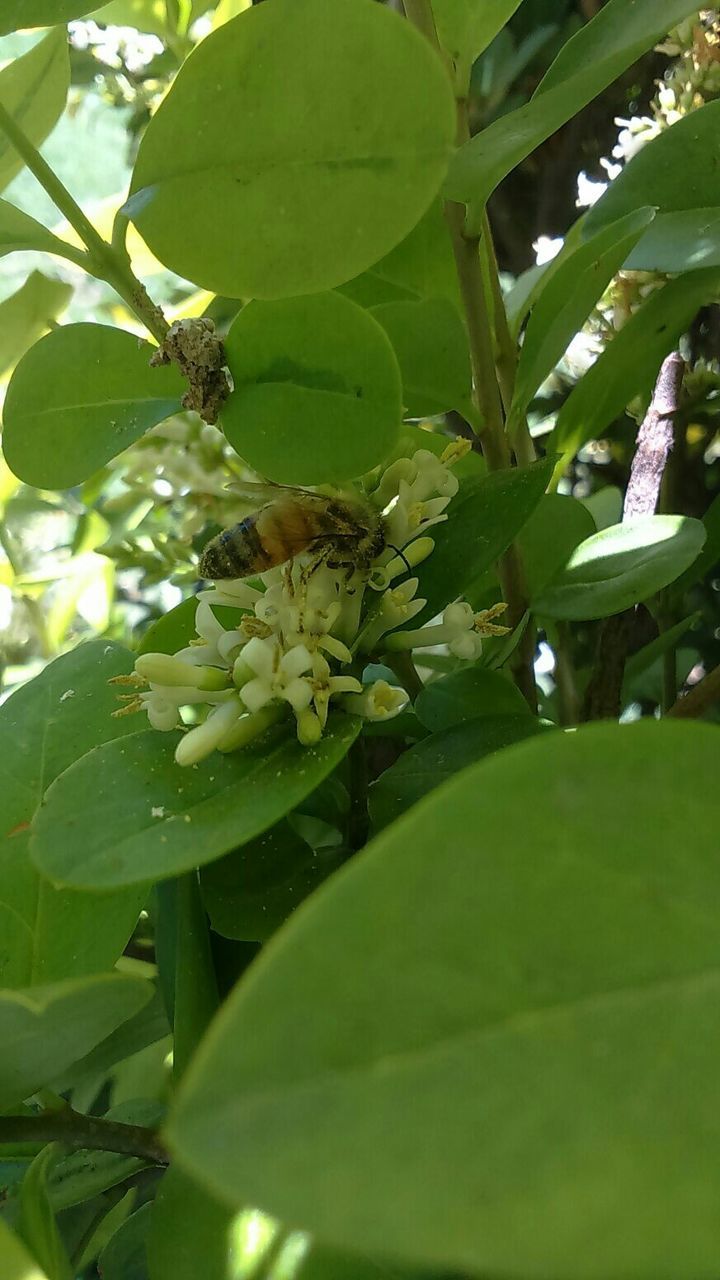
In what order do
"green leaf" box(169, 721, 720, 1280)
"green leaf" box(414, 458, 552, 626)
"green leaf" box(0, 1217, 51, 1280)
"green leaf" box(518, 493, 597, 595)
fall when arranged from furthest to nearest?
"green leaf" box(518, 493, 597, 595), "green leaf" box(414, 458, 552, 626), "green leaf" box(0, 1217, 51, 1280), "green leaf" box(169, 721, 720, 1280)

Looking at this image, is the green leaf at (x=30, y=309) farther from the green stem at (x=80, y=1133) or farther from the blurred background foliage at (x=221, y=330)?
the green stem at (x=80, y=1133)

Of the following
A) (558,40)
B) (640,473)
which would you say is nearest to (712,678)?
(640,473)

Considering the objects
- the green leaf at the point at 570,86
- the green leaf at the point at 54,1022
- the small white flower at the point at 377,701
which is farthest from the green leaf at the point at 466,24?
the green leaf at the point at 54,1022

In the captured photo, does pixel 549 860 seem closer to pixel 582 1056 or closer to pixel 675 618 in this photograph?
pixel 582 1056

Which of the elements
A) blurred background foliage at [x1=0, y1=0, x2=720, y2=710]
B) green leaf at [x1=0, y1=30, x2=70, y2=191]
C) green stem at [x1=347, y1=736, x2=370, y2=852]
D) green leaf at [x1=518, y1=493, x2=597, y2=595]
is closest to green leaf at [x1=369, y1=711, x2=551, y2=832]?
green stem at [x1=347, y1=736, x2=370, y2=852]

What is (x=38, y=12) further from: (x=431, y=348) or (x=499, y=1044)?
(x=499, y=1044)

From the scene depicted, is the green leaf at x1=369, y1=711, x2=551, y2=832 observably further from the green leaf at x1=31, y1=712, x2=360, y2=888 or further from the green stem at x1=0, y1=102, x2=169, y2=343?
the green stem at x1=0, y1=102, x2=169, y2=343
